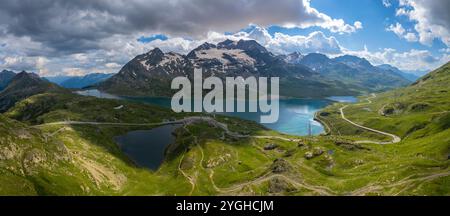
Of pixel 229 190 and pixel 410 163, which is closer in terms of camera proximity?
pixel 410 163

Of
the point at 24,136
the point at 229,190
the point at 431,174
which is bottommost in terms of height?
the point at 229,190

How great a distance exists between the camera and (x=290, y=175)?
168750mm

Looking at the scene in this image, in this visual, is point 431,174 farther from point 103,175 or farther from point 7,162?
point 7,162

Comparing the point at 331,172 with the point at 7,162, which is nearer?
the point at 7,162

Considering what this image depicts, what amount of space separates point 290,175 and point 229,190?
3075 cm
